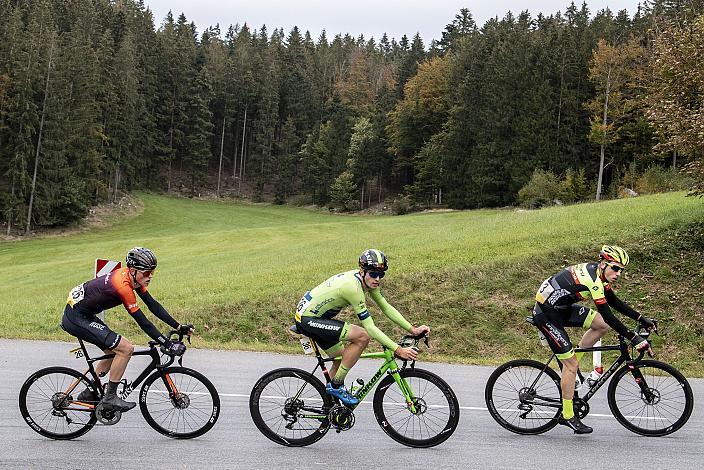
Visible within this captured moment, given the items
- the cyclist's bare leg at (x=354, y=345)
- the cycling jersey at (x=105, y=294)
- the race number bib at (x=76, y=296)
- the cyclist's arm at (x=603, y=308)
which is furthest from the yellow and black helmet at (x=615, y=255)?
the race number bib at (x=76, y=296)

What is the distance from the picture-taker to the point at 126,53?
7938 centimetres

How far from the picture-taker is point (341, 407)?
7102 mm

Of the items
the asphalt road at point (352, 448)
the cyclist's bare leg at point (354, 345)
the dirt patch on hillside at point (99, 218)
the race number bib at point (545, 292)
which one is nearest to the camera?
the asphalt road at point (352, 448)

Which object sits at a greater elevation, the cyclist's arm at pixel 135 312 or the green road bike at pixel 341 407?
the cyclist's arm at pixel 135 312

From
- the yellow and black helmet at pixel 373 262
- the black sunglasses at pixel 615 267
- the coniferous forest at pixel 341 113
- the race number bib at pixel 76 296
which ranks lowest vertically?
the race number bib at pixel 76 296

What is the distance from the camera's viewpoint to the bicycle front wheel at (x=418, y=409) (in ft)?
22.9

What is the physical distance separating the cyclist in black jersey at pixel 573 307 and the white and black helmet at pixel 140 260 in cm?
471

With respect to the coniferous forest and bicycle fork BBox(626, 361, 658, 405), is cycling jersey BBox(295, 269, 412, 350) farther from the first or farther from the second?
the coniferous forest

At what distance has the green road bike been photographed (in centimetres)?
705

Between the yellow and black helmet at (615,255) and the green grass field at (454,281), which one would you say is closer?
the yellow and black helmet at (615,255)

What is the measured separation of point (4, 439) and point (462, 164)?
202 ft

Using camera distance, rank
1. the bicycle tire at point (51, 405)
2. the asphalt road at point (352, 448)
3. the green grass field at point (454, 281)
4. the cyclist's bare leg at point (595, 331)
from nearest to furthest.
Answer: the asphalt road at point (352, 448), the bicycle tire at point (51, 405), the cyclist's bare leg at point (595, 331), the green grass field at point (454, 281)

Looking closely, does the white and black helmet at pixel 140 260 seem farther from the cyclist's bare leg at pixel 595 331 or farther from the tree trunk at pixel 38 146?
the tree trunk at pixel 38 146

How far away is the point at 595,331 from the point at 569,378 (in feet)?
3.45
